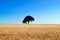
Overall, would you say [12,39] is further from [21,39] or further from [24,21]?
[24,21]

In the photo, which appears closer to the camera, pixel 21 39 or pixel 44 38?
pixel 21 39

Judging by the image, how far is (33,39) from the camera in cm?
1241

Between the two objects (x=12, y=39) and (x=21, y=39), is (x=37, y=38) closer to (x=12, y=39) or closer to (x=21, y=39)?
(x=21, y=39)

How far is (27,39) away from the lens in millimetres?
12312

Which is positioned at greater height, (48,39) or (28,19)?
(28,19)

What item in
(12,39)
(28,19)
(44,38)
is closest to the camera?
(12,39)

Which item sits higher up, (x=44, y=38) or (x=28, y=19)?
(x=28, y=19)

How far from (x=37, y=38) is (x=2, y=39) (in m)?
3.59

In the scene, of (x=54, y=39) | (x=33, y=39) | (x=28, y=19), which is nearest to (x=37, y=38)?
(x=33, y=39)

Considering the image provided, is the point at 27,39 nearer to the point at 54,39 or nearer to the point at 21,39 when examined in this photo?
the point at 21,39

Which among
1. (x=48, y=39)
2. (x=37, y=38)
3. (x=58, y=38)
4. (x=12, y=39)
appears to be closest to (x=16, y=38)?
(x=12, y=39)

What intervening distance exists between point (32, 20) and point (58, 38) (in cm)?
7589

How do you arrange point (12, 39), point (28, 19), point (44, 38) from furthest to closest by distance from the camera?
1. point (28, 19)
2. point (44, 38)
3. point (12, 39)

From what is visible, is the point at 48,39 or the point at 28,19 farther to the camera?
the point at 28,19
